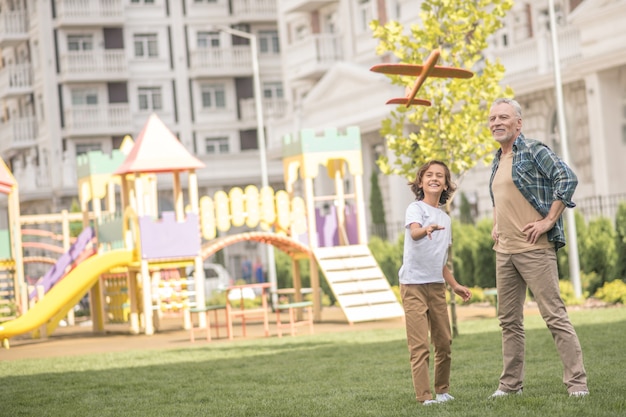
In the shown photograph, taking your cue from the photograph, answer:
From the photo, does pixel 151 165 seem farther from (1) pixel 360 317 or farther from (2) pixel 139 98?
(2) pixel 139 98

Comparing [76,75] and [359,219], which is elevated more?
[76,75]

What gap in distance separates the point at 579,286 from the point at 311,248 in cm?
520

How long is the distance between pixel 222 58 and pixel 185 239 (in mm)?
36166

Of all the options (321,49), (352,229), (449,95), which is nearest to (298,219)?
(352,229)

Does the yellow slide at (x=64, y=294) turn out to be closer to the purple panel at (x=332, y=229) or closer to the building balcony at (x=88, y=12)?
the purple panel at (x=332, y=229)

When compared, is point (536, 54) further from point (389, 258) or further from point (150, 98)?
point (150, 98)

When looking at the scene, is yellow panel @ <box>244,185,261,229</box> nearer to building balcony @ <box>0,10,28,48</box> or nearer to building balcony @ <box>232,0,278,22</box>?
building balcony @ <box>232,0,278,22</box>

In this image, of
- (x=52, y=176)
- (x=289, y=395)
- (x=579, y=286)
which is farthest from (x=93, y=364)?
(x=52, y=176)

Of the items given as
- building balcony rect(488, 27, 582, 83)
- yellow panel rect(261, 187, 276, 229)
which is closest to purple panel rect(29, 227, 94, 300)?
yellow panel rect(261, 187, 276, 229)

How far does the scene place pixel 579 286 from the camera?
2439 cm

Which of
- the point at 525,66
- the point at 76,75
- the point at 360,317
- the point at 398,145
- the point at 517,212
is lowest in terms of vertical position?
the point at 360,317

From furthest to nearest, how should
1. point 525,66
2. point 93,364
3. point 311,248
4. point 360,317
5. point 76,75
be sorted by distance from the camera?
point 76,75
point 525,66
point 311,248
point 360,317
point 93,364

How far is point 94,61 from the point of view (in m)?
57.6

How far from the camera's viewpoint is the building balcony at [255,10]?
193ft
